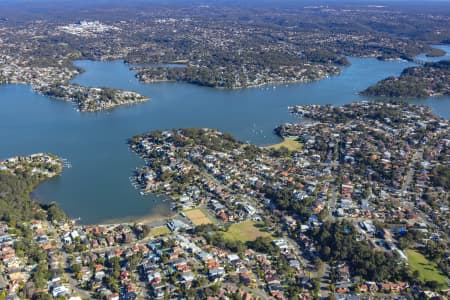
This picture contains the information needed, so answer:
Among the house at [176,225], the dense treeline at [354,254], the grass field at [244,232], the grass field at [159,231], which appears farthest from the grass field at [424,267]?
the grass field at [159,231]

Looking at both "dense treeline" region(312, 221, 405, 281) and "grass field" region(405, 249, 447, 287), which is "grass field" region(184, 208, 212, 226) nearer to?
"dense treeline" region(312, 221, 405, 281)

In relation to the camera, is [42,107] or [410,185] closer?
[410,185]

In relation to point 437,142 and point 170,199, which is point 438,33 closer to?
point 437,142

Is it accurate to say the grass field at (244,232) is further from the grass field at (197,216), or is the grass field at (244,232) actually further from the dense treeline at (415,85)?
the dense treeline at (415,85)

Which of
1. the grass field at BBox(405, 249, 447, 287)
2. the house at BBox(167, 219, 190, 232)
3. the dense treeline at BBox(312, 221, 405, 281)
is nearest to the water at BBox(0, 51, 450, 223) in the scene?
the house at BBox(167, 219, 190, 232)

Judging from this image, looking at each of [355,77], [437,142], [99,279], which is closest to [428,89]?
[355,77]
